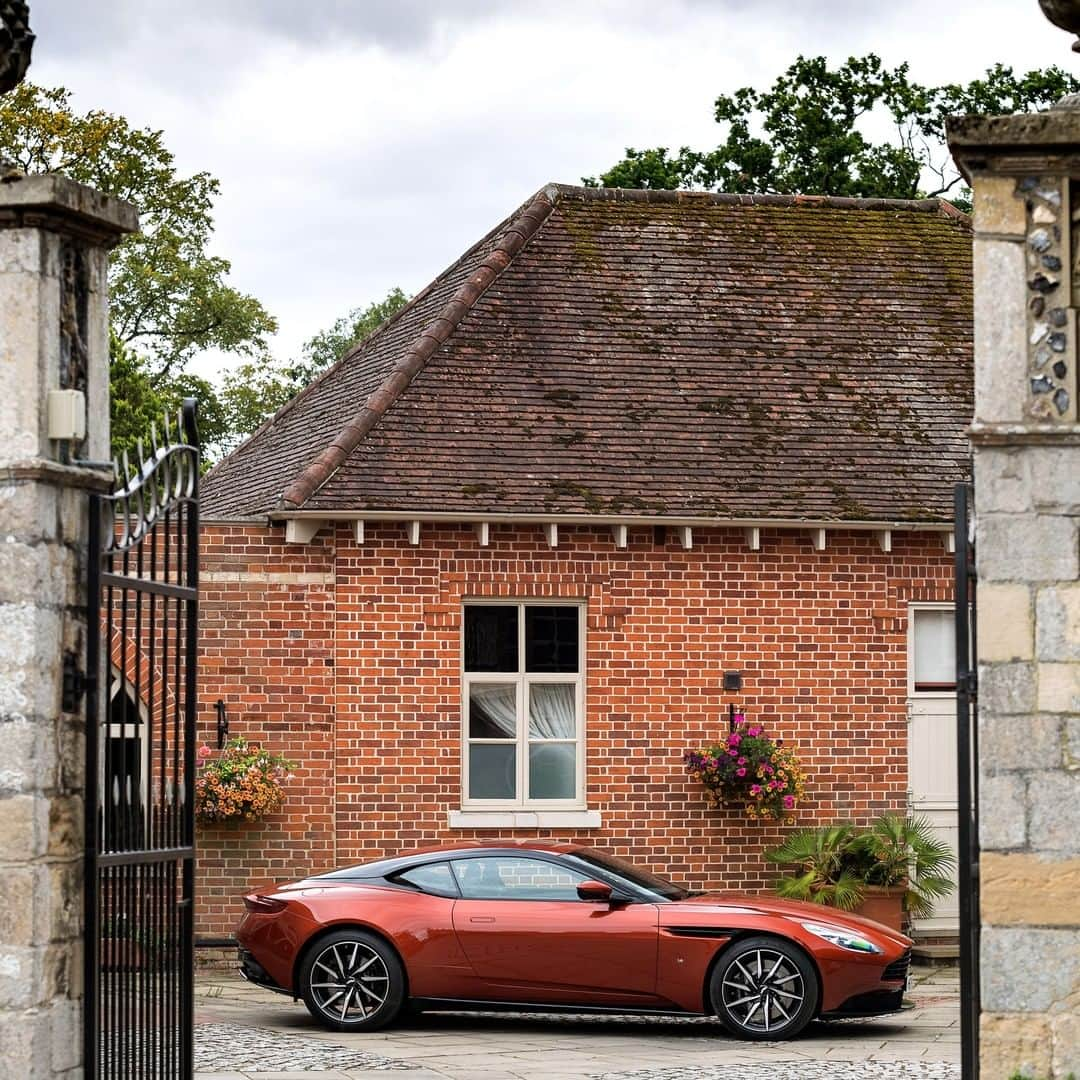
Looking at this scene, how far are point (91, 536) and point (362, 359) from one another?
1374 centimetres

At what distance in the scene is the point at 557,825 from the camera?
1820cm

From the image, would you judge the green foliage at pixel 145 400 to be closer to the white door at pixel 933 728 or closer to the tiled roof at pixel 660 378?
the tiled roof at pixel 660 378

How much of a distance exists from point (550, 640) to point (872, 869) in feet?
11.4

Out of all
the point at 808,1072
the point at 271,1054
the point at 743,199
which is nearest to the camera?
the point at 808,1072

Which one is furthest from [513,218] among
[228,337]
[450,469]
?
[228,337]

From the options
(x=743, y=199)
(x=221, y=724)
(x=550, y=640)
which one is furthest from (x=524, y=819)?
(x=743, y=199)

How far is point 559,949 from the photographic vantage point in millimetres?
14023

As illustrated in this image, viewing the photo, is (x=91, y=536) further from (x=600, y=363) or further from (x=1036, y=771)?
(x=600, y=363)

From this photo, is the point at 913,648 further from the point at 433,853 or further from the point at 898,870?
the point at 433,853

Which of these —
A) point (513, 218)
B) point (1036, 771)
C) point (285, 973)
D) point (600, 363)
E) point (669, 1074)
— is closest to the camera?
point (1036, 771)

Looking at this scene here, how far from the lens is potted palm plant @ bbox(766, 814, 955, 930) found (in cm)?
1794

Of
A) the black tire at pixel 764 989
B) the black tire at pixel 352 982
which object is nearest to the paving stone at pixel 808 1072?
the black tire at pixel 764 989

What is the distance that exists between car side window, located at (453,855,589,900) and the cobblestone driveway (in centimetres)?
97

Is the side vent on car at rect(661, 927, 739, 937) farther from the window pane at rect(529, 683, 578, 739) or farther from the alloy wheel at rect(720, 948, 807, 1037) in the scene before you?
the window pane at rect(529, 683, 578, 739)
